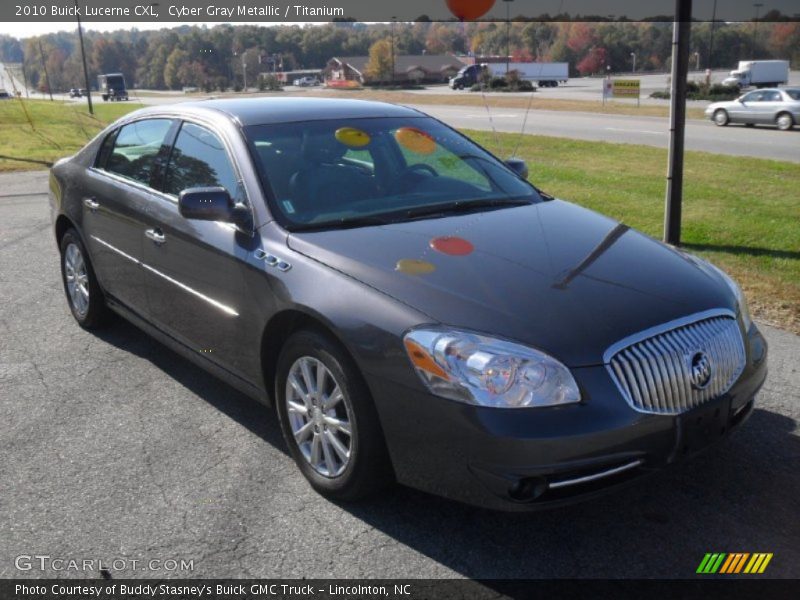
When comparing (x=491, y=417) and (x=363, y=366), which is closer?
(x=491, y=417)

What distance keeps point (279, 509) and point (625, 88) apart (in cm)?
4050

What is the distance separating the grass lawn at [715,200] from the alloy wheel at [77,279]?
190 inches

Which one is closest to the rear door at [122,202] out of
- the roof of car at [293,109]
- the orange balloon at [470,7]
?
the roof of car at [293,109]

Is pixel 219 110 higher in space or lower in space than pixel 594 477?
higher

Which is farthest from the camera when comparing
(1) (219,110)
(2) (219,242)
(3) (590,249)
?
(1) (219,110)

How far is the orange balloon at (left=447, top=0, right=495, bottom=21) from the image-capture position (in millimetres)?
6578

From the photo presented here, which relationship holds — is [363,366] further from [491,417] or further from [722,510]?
[722,510]

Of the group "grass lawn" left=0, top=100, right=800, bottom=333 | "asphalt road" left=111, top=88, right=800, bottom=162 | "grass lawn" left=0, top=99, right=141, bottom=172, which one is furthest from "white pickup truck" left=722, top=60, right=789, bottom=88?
"grass lawn" left=0, top=99, right=141, bottom=172

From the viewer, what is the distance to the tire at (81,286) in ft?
19.0

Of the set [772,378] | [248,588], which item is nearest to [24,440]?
[248,588]

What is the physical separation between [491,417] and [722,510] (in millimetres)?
1215

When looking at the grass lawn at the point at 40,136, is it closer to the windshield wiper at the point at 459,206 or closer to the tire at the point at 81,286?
the tire at the point at 81,286

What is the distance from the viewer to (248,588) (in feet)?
9.87

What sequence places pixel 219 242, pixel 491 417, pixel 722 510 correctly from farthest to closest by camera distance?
1. pixel 219 242
2. pixel 722 510
3. pixel 491 417
